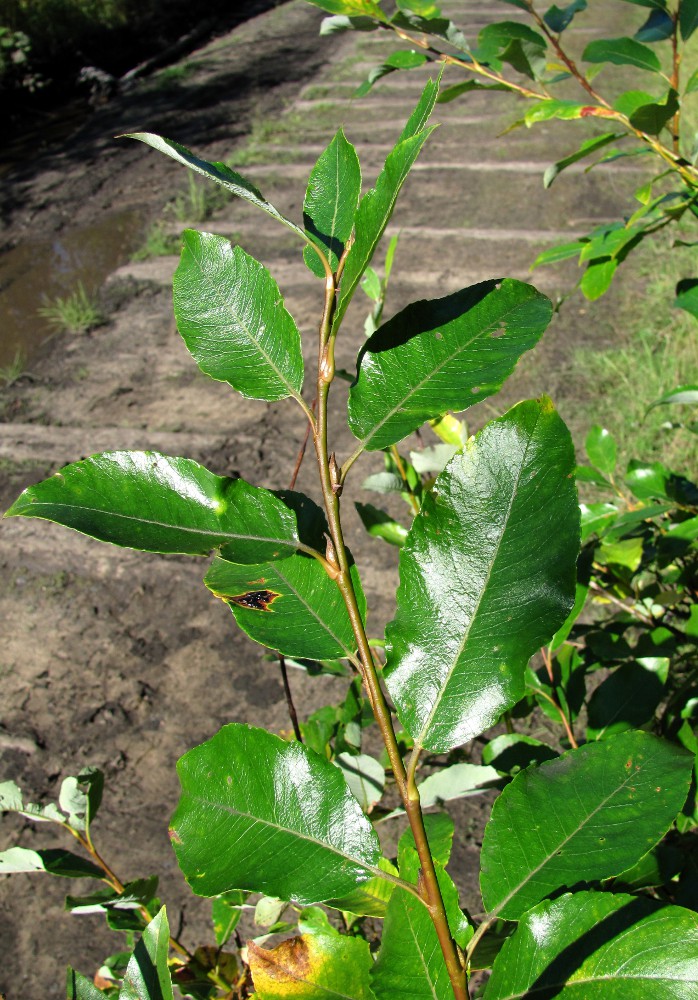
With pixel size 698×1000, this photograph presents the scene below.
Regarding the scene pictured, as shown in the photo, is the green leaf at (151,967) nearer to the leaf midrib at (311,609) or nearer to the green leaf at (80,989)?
the green leaf at (80,989)

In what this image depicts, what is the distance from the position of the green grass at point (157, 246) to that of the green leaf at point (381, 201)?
14.4ft

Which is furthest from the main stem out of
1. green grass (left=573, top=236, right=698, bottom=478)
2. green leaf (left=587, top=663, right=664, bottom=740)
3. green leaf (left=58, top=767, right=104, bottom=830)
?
green grass (left=573, top=236, right=698, bottom=478)

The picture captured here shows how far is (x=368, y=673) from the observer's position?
49 centimetres

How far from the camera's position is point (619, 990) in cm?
45

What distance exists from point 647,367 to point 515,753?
2.68 m

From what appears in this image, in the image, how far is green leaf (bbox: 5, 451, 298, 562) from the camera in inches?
18.8

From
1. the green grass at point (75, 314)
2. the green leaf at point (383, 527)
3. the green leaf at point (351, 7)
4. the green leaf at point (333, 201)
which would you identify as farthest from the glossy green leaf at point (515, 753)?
Result: the green grass at point (75, 314)

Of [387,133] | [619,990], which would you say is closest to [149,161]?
[387,133]

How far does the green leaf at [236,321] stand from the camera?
54 centimetres

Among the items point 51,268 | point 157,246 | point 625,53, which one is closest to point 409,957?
point 625,53

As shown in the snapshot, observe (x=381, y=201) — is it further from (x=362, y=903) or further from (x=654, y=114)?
(x=654, y=114)

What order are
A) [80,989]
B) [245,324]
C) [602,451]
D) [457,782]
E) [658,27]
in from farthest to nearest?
[602,451]
[658,27]
[457,782]
[80,989]
[245,324]

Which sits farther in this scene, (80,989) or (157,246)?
(157,246)

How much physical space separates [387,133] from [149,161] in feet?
5.85
